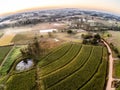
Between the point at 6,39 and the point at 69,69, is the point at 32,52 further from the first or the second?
the point at 6,39

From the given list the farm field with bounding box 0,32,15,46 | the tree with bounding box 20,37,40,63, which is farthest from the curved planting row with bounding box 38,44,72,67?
the farm field with bounding box 0,32,15,46

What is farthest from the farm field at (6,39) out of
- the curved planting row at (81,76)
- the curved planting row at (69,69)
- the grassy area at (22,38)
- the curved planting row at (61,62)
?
the curved planting row at (81,76)

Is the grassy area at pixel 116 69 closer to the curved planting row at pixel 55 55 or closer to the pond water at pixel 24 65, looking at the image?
the curved planting row at pixel 55 55

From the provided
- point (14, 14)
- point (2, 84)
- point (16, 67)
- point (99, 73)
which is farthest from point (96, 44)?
point (14, 14)

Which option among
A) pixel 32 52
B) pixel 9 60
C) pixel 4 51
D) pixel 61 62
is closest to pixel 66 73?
pixel 61 62

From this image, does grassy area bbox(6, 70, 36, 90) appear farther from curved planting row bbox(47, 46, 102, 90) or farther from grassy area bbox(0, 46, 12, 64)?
grassy area bbox(0, 46, 12, 64)

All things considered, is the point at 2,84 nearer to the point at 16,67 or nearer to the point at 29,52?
the point at 16,67
